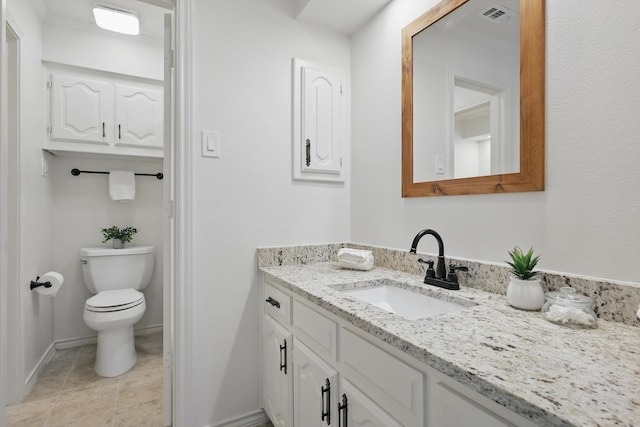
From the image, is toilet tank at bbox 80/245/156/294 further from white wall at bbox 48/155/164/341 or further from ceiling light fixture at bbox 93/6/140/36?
ceiling light fixture at bbox 93/6/140/36

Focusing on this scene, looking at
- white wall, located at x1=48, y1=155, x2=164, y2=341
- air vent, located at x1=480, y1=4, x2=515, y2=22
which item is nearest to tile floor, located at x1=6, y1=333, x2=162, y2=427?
white wall, located at x1=48, y1=155, x2=164, y2=341

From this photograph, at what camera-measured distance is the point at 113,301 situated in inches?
85.7

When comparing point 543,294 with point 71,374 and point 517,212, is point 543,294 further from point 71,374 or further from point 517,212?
point 71,374

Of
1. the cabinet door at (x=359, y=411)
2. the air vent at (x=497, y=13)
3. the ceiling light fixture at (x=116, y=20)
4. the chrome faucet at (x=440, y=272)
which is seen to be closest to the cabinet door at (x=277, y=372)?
the cabinet door at (x=359, y=411)

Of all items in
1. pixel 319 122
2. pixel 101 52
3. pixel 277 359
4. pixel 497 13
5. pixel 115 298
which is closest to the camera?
pixel 497 13

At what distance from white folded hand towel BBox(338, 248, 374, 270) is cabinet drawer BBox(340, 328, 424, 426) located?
566 mm

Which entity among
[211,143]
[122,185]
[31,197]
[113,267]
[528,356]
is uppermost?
[211,143]

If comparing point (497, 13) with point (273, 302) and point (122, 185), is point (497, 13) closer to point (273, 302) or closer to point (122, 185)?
point (273, 302)

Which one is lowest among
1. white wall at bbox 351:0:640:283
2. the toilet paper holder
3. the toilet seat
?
the toilet seat

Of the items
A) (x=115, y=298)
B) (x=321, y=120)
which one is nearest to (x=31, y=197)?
(x=115, y=298)

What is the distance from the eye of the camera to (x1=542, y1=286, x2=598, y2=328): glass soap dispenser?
78 centimetres

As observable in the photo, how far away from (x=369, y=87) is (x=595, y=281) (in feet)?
4.40

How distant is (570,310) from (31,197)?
2.76 m

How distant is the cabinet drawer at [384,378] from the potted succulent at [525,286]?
1.45 feet
